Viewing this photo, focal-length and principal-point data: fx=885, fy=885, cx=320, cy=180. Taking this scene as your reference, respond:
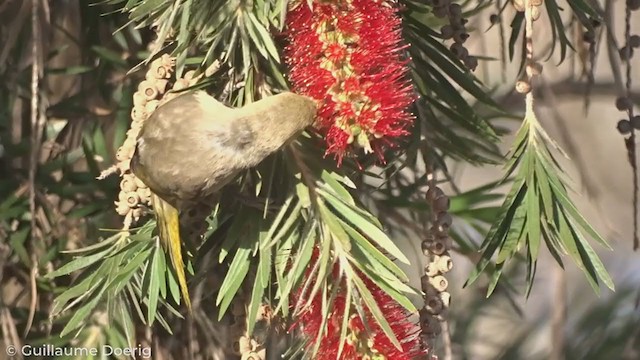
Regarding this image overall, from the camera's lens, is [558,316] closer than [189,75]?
No

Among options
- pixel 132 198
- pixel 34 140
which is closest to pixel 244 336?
pixel 132 198

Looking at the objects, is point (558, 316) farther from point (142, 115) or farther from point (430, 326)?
point (142, 115)

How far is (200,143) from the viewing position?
51 cm

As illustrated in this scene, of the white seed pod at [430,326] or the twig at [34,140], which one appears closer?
the white seed pod at [430,326]

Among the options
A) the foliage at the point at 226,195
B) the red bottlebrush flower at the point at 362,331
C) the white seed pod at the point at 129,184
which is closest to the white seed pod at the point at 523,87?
the foliage at the point at 226,195

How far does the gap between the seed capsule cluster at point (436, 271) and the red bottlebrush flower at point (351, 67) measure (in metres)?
0.07

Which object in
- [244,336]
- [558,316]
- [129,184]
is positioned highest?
[129,184]

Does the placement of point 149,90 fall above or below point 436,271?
above

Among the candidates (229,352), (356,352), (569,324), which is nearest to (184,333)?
(229,352)

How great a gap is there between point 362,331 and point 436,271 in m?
0.06

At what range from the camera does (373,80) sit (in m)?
0.48

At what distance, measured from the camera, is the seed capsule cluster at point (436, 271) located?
524 mm

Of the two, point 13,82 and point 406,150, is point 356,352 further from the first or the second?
point 13,82

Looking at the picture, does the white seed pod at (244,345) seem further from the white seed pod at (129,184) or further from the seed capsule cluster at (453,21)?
the seed capsule cluster at (453,21)
